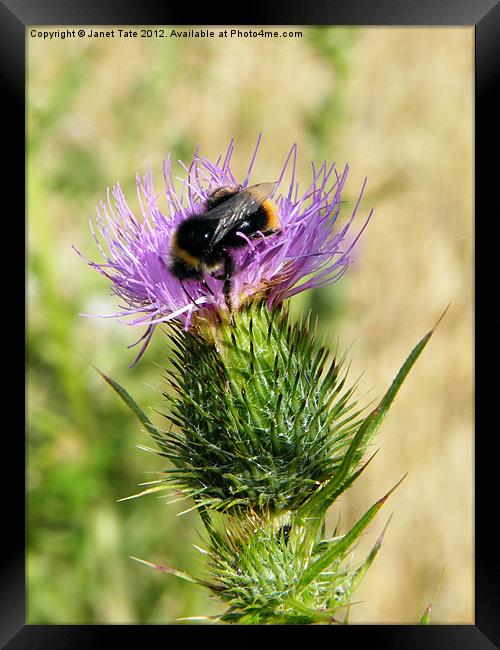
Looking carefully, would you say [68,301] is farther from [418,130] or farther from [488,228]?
[418,130]

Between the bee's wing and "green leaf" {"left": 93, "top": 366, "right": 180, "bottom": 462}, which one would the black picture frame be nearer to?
"green leaf" {"left": 93, "top": 366, "right": 180, "bottom": 462}

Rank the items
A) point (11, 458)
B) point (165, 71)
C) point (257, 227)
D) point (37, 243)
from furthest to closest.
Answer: point (165, 71) → point (37, 243) → point (11, 458) → point (257, 227)

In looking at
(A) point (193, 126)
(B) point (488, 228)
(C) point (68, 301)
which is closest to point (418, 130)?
(A) point (193, 126)

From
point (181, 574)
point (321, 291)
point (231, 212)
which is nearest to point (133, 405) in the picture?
point (181, 574)

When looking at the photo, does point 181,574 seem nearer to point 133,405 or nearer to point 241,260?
point 133,405

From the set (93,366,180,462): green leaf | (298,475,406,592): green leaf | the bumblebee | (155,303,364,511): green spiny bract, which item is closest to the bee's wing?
the bumblebee
